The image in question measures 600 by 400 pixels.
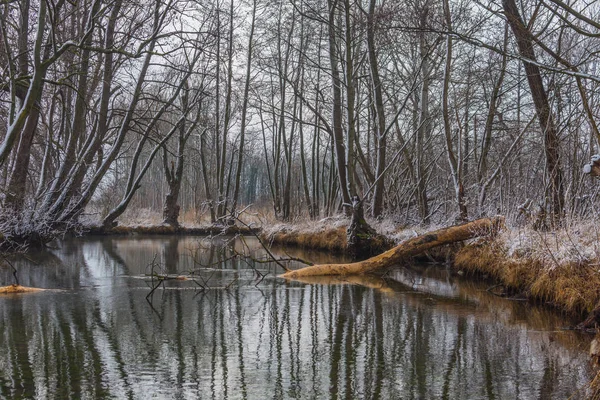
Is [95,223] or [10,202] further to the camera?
[95,223]

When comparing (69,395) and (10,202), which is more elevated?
(10,202)

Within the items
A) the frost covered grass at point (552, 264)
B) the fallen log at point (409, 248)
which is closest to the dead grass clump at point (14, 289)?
the fallen log at point (409, 248)

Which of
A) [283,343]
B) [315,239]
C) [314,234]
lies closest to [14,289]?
[283,343]

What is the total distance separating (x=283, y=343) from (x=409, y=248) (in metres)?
4.76

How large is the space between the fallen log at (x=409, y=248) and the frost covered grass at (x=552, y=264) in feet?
1.39

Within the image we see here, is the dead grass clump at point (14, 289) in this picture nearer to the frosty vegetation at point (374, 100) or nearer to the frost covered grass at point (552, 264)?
the frosty vegetation at point (374, 100)

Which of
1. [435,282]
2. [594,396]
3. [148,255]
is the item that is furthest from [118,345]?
[148,255]

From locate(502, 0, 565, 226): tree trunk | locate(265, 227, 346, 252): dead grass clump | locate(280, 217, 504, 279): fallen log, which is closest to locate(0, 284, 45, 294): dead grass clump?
locate(280, 217, 504, 279): fallen log

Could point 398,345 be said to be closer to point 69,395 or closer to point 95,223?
point 69,395

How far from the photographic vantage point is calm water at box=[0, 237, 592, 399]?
171 inches

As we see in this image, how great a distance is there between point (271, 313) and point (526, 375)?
323 cm

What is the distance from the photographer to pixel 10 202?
1355 centimetres

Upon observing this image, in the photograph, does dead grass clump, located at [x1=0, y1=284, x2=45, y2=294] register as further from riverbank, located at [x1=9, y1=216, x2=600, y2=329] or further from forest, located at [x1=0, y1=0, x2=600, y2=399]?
riverbank, located at [x1=9, y1=216, x2=600, y2=329]

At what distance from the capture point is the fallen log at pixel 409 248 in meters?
9.95
